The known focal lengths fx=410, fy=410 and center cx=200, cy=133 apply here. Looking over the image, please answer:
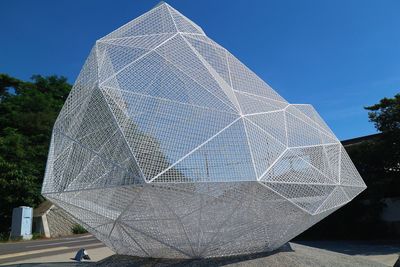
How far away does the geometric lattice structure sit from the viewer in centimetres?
926

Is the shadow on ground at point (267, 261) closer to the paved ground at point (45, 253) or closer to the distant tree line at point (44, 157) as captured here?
the paved ground at point (45, 253)

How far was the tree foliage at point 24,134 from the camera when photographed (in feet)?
117

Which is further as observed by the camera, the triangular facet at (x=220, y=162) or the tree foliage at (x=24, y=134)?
the tree foliage at (x=24, y=134)

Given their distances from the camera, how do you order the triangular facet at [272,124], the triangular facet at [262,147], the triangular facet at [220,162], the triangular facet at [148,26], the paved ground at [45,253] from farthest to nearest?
the paved ground at [45,253]
the triangular facet at [148,26]
the triangular facet at [272,124]
the triangular facet at [262,147]
the triangular facet at [220,162]

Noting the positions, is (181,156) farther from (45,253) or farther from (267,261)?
(45,253)

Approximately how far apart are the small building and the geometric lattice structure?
84.2 feet

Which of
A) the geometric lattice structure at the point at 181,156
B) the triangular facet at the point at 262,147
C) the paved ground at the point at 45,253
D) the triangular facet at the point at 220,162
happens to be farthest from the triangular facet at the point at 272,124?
the paved ground at the point at 45,253

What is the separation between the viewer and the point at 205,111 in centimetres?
1052

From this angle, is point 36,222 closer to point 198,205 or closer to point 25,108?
point 25,108

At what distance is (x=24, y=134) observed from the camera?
4600 cm

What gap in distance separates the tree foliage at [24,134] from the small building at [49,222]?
3.95ft

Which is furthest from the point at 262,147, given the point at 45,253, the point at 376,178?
the point at 376,178

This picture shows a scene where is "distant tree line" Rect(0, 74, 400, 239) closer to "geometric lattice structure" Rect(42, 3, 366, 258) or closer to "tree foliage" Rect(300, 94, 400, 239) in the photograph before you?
"tree foliage" Rect(300, 94, 400, 239)

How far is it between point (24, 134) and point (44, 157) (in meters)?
5.78
